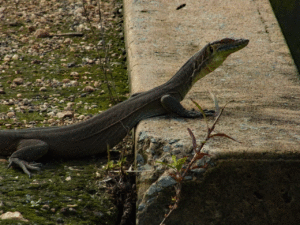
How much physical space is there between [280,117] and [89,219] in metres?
1.96

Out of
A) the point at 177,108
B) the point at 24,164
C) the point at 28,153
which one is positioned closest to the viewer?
the point at 24,164

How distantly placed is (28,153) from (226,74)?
7.81 feet

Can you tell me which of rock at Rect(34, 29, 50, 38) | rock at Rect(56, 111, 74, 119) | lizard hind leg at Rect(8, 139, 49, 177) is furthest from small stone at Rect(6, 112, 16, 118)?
rock at Rect(34, 29, 50, 38)

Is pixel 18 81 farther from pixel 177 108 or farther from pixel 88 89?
pixel 177 108

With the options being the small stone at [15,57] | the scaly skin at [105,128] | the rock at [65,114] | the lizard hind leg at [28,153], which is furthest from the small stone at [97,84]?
the lizard hind leg at [28,153]

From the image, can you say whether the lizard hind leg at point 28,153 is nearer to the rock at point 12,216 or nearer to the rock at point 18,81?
the rock at point 12,216

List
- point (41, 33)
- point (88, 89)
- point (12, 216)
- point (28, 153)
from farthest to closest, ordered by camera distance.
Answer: point (41, 33)
point (88, 89)
point (28, 153)
point (12, 216)

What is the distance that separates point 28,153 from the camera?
14.2ft

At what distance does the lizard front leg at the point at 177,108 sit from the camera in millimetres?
4441

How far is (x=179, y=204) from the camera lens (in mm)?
3531

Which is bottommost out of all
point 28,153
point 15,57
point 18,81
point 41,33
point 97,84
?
point 97,84

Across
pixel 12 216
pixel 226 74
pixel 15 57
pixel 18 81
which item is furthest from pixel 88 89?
pixel 12 216

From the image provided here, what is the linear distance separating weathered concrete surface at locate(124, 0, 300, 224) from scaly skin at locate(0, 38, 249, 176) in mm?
182

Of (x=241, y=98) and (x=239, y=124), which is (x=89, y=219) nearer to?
(x=239, y=124)
